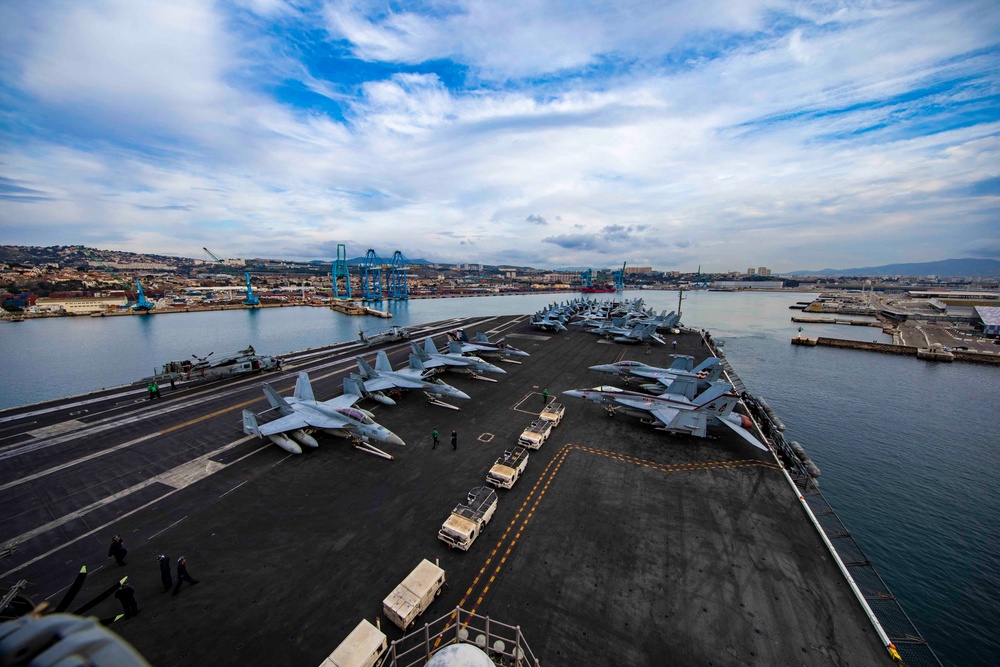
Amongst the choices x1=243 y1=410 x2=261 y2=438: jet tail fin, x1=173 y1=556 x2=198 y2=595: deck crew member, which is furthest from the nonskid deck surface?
x1=243 y1=410 x2=261 y2=438: jet tail fin

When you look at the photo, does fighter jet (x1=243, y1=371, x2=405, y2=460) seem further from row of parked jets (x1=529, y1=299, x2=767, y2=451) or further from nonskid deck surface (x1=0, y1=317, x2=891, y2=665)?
row of parked jets (x1=529, y1=299, x2=767, y2=451)

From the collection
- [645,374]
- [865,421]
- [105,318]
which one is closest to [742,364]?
[865,421]

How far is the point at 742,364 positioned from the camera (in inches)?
2402

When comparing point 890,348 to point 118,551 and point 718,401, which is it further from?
point 118,551

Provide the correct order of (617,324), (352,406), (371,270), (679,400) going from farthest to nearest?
(371,270), (617,324), (352,406), (679,400)

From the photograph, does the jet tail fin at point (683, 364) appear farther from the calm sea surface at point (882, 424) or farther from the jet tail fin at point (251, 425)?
the jet tail fin at point (251, 425)

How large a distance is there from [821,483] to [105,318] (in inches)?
6638

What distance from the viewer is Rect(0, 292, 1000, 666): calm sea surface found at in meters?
19.1

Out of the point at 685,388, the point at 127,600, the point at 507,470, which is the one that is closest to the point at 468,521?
the point at 507,470

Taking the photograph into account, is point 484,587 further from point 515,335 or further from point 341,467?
point 515,335

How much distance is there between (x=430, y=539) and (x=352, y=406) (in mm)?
17088

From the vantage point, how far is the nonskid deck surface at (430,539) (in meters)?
13.4

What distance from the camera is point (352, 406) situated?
31250mm

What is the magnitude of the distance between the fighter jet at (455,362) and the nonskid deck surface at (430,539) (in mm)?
10438
